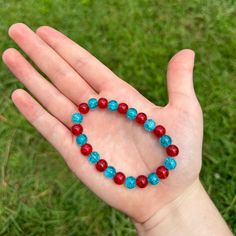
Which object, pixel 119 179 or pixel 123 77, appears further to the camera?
pixel 123 77

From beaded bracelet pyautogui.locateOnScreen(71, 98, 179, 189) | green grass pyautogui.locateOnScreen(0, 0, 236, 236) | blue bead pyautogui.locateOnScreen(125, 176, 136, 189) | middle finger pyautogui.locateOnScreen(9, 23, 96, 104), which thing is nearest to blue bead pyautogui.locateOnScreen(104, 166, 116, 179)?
beaded bracelet pyautogui.locateOnScreen(71, 98, 179, 189)

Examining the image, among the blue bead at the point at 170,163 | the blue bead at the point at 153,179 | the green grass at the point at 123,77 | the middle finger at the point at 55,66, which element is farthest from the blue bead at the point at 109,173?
the green grass at the point at 123,77

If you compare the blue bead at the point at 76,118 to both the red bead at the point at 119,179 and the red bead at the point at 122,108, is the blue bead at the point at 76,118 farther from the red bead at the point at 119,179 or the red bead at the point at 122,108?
the red bead at the point at 119,179

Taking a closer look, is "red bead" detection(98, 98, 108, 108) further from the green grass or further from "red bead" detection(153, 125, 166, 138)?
the green grass

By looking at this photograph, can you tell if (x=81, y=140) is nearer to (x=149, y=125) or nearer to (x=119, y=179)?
(x=119, y=179)

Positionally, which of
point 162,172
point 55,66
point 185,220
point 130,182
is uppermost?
point 55,66

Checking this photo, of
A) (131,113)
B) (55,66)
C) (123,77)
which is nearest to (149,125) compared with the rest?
(131,113)

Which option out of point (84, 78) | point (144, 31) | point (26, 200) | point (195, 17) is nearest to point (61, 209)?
point (26, 200)
